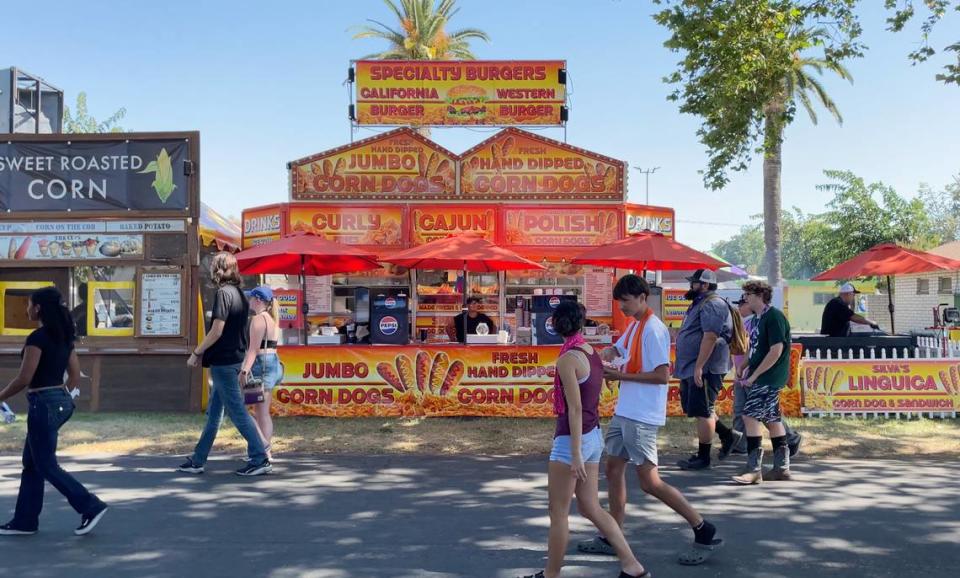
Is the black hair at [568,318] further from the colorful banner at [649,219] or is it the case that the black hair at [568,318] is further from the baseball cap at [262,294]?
the colorful banner at [649,219]

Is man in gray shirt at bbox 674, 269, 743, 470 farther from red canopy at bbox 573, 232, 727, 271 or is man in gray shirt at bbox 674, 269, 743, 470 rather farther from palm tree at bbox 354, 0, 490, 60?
palm tree at bbox 354, 0, 490, 60

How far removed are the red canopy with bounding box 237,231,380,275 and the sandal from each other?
7590 mm

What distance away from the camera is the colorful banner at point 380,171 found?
47.6ft

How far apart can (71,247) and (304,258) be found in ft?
11.1

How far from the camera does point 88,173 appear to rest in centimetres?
1127

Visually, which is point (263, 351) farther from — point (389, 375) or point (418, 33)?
point (418, 33)

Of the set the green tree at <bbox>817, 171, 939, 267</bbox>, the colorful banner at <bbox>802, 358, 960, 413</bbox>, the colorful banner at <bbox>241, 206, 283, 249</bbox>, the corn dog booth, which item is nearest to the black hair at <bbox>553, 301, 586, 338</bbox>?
the colorful banner at <bbox>802, 358, 960, 413</bbox>

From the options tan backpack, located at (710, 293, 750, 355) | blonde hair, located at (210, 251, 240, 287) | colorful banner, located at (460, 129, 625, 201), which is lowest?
tan backpack, located at (710, 293, 750, 355)

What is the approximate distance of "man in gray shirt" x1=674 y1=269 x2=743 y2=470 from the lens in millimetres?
7156

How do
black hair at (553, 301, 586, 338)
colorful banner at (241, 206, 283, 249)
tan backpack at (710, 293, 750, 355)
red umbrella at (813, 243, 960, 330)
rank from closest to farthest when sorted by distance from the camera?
1. black hair at (553, 301, 586, 338)
2. tan backpack at (710, 293, 750, 355)
3. red umbrella at (813, 243, 960, 330)
4. colorful banner at (241, 206, 283, 249)

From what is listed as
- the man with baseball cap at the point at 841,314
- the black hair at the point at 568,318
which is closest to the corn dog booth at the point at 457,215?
the man with baseball cap at the point at 841,314

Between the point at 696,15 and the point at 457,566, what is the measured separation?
29.8 ft

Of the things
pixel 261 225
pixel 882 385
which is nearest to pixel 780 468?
pixel 882 385

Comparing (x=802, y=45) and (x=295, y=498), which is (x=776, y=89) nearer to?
(x=802, y=45)
